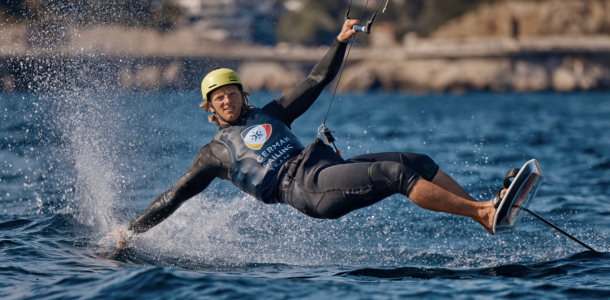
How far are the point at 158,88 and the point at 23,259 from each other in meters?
7.74

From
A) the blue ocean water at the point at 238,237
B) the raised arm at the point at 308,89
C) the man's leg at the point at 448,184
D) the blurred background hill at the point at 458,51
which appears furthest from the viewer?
the blurred background hill at the point at 458,51

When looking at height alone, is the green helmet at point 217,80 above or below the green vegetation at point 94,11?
below

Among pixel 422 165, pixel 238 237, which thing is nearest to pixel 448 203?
pixel 422 165

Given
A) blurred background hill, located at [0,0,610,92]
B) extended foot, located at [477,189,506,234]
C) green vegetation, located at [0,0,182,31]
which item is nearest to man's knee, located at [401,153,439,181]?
extended foot, located at [477,189,506,234]

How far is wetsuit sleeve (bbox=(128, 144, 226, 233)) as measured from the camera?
580 centimetres

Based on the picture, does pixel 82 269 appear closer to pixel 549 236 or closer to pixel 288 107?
pixel 288 107

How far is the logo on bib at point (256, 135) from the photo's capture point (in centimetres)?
566

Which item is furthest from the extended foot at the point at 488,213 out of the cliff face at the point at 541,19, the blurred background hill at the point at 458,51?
the cliff face at the point at 541,19

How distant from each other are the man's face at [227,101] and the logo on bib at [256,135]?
0.87 ft

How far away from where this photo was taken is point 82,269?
541 cm

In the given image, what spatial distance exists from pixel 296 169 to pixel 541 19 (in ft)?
264

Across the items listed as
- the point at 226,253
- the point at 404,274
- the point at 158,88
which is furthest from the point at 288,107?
the point at 158,88

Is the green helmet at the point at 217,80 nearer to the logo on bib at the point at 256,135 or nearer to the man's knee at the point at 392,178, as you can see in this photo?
the logo on bib at the point at 256,135

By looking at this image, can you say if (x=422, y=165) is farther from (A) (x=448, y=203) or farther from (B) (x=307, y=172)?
(B) (x=307, y=172)
